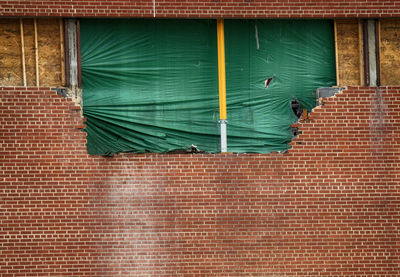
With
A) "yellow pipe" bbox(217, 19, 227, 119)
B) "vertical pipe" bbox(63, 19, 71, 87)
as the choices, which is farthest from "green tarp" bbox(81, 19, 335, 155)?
"vertical pipe" bbox(63, 19, 71, 87)

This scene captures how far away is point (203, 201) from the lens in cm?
848

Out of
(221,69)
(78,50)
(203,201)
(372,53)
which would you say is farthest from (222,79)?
(372,53)

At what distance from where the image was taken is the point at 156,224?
8.44 metres

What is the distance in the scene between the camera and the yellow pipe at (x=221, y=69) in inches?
350

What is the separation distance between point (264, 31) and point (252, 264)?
13.4ft

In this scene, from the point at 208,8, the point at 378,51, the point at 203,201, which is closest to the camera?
the point at 203,201

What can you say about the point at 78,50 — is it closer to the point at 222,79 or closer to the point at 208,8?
the point at 208,8

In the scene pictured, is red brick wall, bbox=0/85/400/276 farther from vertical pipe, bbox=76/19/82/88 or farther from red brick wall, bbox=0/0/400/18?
red brick wall, bbox=0/0/400/18

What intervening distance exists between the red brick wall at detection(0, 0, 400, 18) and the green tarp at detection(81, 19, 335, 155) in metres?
0.31

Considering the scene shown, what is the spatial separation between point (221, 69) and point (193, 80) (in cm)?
53

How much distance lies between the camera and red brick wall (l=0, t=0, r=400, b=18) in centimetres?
841

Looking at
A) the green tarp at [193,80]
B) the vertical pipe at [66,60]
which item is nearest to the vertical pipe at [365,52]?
the green tarp at [193,80]

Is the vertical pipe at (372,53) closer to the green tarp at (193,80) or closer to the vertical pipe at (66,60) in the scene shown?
the green tarp at (193,80)

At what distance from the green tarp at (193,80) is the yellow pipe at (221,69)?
0.26 feet
